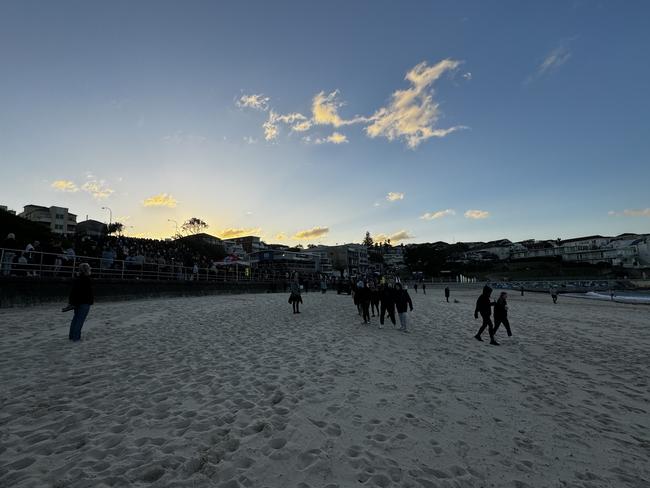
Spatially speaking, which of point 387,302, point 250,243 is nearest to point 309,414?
point 387,302

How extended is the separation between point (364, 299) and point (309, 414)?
9845mm

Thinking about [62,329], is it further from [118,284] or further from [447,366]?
[447,366]

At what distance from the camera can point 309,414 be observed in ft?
15.6

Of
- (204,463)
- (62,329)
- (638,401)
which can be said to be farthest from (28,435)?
(638,401)

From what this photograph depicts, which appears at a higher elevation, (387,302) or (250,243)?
(250,243)

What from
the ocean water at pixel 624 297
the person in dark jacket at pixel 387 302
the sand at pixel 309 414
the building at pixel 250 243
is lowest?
the ocean water at pixel 624 297

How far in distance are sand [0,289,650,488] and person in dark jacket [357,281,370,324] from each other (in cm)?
495

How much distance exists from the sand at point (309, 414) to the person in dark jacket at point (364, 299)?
16.2 feet

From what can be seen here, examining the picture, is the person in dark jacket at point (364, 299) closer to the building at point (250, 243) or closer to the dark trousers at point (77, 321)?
the dark trousers at point (77, 321)

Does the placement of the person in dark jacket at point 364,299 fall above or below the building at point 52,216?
below

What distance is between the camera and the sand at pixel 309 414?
3.38 m

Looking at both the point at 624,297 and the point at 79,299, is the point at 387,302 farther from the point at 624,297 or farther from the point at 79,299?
the point at 624,297

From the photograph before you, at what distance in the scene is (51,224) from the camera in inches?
3088

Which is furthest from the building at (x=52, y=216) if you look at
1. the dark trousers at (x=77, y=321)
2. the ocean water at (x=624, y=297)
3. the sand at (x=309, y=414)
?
the ocean water at (x=624, y=297)
